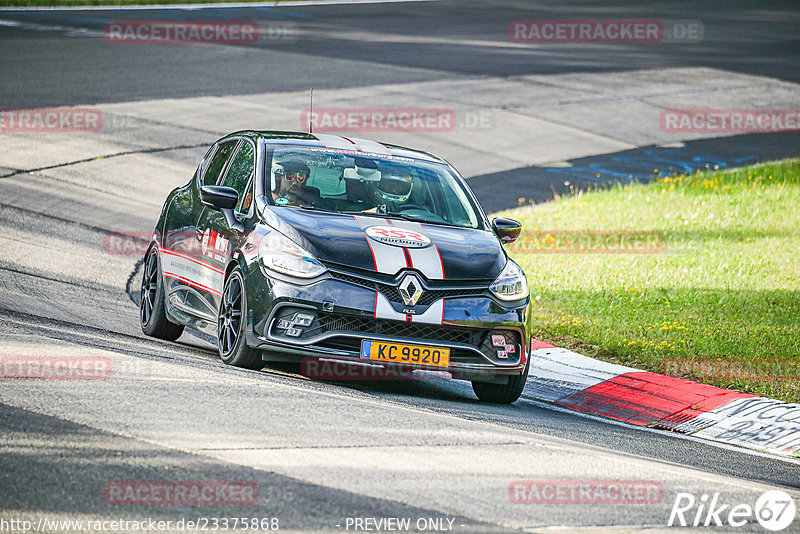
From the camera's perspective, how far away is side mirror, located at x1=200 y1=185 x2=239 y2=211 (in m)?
8.76

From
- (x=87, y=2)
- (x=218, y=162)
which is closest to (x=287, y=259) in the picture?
(x=218, y=162)

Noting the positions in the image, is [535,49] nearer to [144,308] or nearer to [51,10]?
[51,10]

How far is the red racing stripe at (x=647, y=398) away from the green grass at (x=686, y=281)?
13.7 inches

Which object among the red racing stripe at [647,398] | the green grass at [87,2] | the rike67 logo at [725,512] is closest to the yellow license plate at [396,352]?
the red racing stripe at [647,398]

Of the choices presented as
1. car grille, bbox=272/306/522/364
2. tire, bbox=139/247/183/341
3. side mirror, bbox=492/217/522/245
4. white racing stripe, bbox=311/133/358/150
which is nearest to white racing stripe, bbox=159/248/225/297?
tire, bbox=139/247/183/341

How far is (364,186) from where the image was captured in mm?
9109

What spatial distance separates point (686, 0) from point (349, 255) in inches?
1635

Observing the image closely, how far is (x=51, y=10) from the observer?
32.7 metres

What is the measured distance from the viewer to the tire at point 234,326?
823cm

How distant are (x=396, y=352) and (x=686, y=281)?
589cm

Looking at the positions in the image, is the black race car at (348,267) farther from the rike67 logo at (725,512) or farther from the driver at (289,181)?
the rike67 logo at (725,512)

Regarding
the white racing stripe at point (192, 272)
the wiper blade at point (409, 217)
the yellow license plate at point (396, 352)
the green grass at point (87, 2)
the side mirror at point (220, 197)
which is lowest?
the yellow license plate at point (396, 352)

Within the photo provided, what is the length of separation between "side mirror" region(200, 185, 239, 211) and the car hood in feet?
1.07

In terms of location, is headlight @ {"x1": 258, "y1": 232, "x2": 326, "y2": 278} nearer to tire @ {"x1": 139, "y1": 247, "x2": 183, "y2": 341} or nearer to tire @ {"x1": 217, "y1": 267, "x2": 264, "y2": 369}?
tire @ {"x1": 217, "y1": 267, "x2": 264, "y2": 369}
